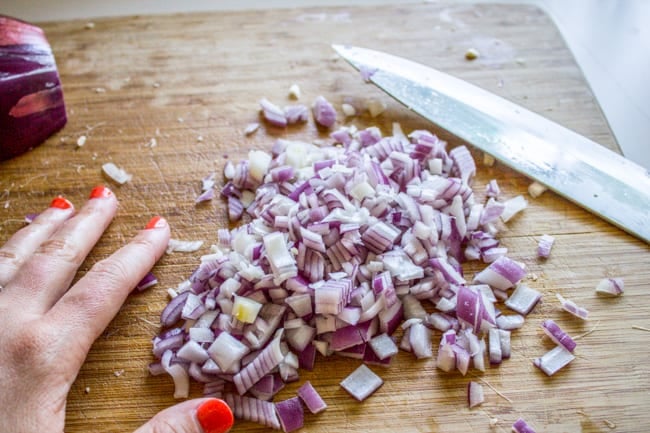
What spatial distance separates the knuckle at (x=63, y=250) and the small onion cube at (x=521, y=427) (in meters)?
1.08

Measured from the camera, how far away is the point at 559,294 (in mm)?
1533

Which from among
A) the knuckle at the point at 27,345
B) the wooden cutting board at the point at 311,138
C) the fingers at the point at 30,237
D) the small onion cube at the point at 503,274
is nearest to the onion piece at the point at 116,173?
the wooden cutting board at the point at 311,138

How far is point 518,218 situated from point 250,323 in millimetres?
771

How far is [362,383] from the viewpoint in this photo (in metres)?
1.38

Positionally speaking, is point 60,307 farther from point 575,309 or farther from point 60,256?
point 575,309

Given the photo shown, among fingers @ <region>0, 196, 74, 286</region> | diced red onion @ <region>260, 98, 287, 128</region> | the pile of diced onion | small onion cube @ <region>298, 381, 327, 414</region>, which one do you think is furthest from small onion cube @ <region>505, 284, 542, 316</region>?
fingers @ <region>0, 196, 74, 286</region>

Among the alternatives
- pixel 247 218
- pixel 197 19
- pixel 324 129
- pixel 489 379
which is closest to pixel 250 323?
pixel 247 218

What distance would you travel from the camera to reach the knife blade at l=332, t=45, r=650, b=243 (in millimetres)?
1629

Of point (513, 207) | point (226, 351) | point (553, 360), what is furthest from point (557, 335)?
point (226, 351)

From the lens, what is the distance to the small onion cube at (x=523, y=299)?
58.9 inches

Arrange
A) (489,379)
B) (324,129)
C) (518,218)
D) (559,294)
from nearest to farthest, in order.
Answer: (489,379) → (559,294) → (518,218) → (324,129)

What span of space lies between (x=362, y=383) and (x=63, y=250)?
784 millimetres

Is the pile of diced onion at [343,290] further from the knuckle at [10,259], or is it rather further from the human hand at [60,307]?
the knuckle at [10,259]

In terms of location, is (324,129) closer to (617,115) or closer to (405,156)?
(405,156)
